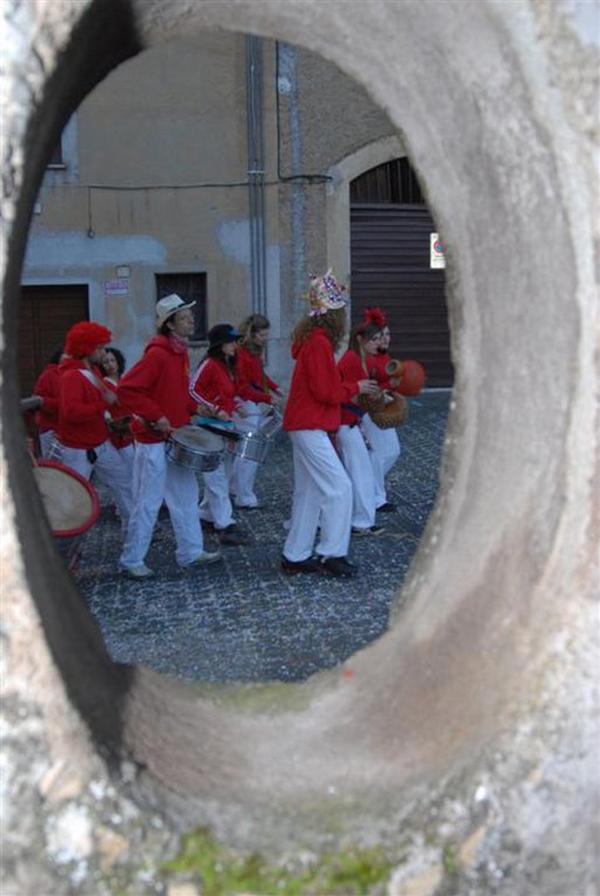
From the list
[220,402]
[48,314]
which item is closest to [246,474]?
[220,402]

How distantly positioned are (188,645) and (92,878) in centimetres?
334

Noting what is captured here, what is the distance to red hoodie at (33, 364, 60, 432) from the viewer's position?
7469 mm

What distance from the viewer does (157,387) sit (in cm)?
700

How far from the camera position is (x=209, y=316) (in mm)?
14742

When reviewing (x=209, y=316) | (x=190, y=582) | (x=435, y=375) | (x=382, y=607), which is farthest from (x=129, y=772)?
(x=435, y=375)

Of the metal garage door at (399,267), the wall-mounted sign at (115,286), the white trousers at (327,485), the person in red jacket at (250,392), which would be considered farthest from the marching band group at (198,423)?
the metal garage door at (399,267)

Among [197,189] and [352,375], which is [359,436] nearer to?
[352,375]

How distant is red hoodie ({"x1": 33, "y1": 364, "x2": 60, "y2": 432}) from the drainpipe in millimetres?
7141

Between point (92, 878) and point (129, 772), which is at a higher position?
point (129, 772)

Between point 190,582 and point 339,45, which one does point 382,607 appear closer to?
point 190,582

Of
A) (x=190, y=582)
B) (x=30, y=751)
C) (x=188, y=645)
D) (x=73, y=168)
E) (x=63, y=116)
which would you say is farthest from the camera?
(x=73, y=168)

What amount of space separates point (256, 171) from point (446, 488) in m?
12.4

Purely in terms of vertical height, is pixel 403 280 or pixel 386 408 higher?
pixel 403 280

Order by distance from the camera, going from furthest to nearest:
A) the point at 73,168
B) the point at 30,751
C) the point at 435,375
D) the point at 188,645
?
the point at 435,375, the point at 73,168, the point at 188,645, the point at 30,751
